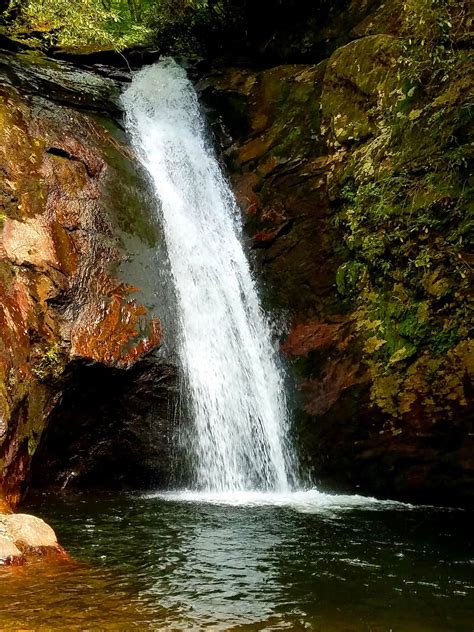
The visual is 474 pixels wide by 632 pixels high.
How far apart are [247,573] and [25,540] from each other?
1684 mm

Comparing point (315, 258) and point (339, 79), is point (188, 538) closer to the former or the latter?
point (315, 258)

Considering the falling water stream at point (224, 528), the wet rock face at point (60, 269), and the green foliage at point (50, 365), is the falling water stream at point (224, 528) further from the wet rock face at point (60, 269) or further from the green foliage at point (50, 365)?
the green foliage at point (50, 365)

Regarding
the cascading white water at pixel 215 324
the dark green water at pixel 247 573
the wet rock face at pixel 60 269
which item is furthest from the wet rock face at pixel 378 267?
the wet rock face at pixel 60 269

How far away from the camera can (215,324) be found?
8.76m

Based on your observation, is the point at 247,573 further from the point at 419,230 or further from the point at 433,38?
the point at 433,38

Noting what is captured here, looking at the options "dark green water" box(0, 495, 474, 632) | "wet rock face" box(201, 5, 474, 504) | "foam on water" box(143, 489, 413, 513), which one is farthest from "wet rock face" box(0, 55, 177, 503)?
"wet rock face" box(201, 5, 474, 504)

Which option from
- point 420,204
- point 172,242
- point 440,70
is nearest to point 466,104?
point 440,70

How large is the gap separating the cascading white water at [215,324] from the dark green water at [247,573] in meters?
1.41

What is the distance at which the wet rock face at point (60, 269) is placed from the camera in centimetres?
632

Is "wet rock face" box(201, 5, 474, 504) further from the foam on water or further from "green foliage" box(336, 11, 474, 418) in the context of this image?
the foam on water

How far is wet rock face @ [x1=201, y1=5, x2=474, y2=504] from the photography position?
Answer: 6949 millimetres

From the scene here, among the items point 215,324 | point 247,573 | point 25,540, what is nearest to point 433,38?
point 215,324

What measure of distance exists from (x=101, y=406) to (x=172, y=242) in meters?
3.05

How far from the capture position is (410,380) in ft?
23.6
